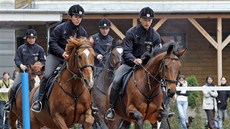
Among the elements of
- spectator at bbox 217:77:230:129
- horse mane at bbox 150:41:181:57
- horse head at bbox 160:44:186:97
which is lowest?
spectator at bbox 217:77:230:129

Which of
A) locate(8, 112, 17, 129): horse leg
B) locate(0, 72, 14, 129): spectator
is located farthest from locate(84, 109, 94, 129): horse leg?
locate(0, 72, 14, 129): spectator

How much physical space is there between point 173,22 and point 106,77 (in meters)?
15.8

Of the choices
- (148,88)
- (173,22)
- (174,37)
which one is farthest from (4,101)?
(174,37)

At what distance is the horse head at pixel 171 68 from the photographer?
13984 millimetres

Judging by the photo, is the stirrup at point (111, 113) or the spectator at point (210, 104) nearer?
the stirrup at point (111, 113)

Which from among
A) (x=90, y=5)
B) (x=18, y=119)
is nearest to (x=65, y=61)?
(x=18, y=119)

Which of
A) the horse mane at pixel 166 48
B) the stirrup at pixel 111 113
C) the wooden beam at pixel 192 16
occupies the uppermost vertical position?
the wooden beam at pixel 192 16

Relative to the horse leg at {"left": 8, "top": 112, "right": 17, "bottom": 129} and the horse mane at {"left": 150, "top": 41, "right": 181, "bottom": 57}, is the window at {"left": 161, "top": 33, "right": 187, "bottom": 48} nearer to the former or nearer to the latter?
the horse leg at {"left": 8, "top": 112, "right": 17, "bottom": 129}

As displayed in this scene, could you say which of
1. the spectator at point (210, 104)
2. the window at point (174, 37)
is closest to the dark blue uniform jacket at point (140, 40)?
the spectator at point (210, 104)

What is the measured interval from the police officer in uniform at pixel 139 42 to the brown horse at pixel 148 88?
0.36 m

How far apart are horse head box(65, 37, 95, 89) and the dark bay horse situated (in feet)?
10.5

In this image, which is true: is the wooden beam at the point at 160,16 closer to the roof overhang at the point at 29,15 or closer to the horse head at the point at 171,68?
the roof overhang at the point at 29,15

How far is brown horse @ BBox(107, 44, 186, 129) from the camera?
1455cm

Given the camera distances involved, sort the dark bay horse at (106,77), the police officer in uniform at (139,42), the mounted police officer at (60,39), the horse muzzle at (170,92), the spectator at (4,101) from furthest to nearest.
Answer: the spectator at (4,101) → the dark bay horse at (106,77) → the police officer in uniform at (139,42) → the mounted police officer at (60,39) → the horse muzzle at (170,92)
